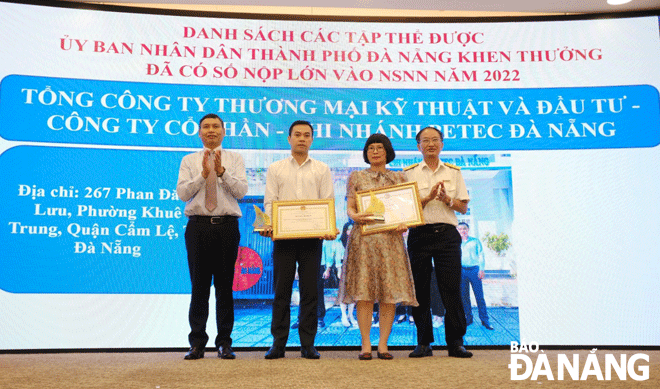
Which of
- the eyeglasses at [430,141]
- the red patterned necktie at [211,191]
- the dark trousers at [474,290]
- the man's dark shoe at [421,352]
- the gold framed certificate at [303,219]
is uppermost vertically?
the eyeglasses at [430,141]

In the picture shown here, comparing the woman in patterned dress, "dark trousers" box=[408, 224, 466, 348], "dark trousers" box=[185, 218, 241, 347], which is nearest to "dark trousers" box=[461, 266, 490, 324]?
"dark trousers" box=[408, 224, 466, 348]

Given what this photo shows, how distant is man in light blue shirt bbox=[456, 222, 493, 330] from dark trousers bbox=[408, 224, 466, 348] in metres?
0.73

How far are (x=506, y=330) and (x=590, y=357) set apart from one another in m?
0.76

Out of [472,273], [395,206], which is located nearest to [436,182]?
[395,206]

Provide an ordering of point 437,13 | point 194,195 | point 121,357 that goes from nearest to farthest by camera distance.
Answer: point 194,195 < point 121,357 < point 437,13

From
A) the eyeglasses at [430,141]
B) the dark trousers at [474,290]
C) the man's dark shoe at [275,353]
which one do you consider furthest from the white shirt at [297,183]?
the dark trousers at [474,290]

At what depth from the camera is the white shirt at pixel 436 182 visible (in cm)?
345

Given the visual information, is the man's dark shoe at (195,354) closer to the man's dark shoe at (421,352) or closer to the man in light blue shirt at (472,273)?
the man's dark shoe at (421,352)

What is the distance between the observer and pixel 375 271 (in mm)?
3195

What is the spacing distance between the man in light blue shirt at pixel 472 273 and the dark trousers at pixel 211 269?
6.02 feet

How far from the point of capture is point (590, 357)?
11.1 ft

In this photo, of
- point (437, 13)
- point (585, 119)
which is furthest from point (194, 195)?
point (585, 119)

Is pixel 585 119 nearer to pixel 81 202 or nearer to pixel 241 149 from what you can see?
pixel 241 149

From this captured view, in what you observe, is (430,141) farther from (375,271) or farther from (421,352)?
(421,352)
